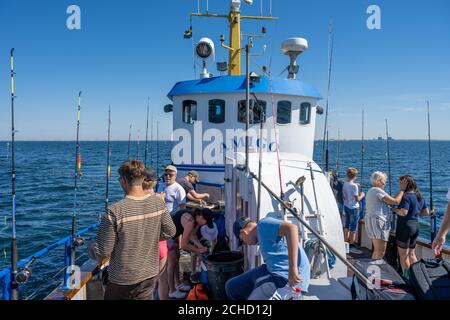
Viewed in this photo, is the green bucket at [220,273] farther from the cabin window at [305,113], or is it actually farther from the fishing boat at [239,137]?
the cabin window at [305,113]

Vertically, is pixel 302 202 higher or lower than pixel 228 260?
higher

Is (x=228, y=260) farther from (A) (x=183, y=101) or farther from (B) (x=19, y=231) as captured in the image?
(B) (x=19, y=231)

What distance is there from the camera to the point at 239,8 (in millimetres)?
11656

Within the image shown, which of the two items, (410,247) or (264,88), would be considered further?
(264,88)

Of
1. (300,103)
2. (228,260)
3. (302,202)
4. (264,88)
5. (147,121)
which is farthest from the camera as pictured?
(147,121)

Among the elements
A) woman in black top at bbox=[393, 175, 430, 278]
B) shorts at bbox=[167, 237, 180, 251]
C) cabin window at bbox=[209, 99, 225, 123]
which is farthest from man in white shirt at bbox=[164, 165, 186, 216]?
cabin window at bbox=[209, 99, 225, 123]

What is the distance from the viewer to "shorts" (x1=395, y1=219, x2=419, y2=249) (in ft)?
17.9

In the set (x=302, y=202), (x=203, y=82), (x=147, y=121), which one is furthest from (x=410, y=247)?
(x=147, y=121)

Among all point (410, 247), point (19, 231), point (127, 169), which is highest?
point (127, 169)

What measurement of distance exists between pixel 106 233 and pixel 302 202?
255 cm

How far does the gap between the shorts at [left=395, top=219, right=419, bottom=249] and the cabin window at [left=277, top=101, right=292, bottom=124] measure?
5190 millimetres

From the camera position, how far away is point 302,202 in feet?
14.4

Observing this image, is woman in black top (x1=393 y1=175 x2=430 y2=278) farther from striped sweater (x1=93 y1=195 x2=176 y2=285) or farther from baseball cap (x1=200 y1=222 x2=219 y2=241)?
striped sweater (x1=93 y1=195 x2=176 y2=285)

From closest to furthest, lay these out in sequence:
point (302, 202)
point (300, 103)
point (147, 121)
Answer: point (302, 202)
point (300, 103)
point (147, 121)
